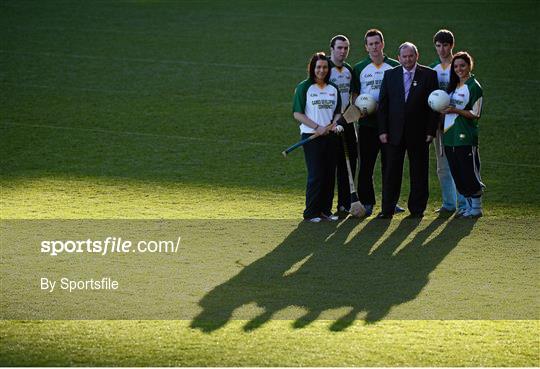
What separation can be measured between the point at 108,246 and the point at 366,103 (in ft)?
8.87

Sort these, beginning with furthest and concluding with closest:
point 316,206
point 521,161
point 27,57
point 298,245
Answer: point 27,57 < point 521,161 < point 316,206 < point 298,245

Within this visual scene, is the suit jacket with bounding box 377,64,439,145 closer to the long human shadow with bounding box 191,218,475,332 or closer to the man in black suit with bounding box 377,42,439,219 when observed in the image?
the man in black suit with bounding box 377,42,439,219

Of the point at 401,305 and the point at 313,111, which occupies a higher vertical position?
the point at 313,111

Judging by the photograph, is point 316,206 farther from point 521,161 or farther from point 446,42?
point 521,161

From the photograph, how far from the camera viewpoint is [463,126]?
10.6m

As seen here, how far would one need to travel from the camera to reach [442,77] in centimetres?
1090

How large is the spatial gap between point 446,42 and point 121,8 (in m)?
14.6

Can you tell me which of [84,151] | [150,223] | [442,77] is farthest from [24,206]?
[442,77]

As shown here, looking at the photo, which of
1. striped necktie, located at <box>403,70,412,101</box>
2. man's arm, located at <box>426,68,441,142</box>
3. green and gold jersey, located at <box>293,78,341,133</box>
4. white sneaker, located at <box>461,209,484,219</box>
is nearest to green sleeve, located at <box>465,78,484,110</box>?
man's arm, located at <box>426,68,441,142</box>

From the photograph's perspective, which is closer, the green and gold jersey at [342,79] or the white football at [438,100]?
the white football at [438,100]

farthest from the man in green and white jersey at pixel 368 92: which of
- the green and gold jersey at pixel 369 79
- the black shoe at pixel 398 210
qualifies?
the black shoe at pixel 398 210

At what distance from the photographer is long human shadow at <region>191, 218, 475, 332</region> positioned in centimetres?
822

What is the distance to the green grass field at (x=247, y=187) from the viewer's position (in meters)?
7.58

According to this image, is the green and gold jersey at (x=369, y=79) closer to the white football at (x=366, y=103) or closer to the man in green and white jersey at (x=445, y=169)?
the white football at (x=366, y=103)
